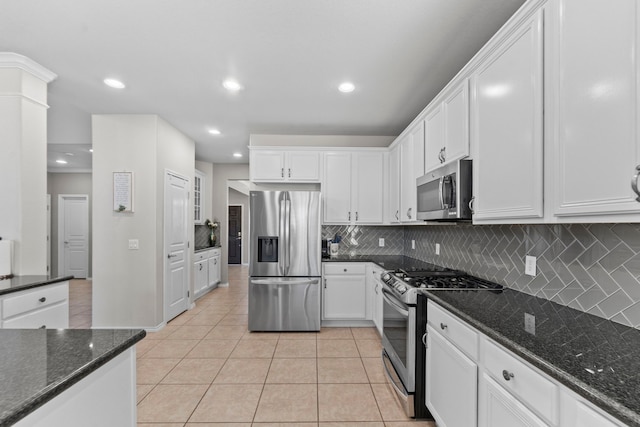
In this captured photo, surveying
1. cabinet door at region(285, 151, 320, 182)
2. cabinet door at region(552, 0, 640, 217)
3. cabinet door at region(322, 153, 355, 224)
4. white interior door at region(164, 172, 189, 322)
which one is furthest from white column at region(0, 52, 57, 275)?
cabinet door at region(552, 0, 640, 217)

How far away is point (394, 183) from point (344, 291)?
1507 millimetres

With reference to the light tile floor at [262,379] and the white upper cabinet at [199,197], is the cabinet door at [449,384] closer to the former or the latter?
the light tile floor at [262,379]

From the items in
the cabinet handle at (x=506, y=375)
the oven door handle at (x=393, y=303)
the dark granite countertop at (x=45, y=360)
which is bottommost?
the oven door handle at (x=393, y=303)

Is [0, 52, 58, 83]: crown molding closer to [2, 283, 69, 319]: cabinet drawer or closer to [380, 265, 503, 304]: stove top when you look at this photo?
[2, 283, 69, 319]: cabinet drawer

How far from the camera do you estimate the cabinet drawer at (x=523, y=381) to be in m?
0.94

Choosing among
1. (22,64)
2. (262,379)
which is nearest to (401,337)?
(262,379)

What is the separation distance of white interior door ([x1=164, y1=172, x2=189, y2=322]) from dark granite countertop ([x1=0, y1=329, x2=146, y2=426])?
2.87 metres

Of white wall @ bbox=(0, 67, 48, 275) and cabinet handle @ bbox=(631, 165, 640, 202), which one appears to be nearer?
cabinet handle @ bbox=(631, 165, 640, 202)

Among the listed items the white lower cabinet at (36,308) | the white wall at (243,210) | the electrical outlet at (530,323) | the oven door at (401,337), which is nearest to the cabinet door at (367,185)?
the oven door at (401,337)

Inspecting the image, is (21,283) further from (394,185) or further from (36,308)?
(394,185)

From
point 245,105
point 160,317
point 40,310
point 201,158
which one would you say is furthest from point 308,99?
point 201,158

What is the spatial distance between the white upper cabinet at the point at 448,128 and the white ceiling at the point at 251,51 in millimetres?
401

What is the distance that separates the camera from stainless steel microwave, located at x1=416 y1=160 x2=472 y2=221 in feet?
6.12

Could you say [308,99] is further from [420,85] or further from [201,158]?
[201,158]
